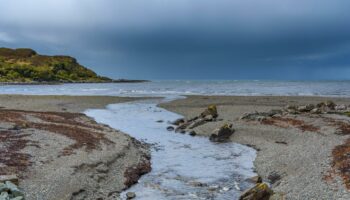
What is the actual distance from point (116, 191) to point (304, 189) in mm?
9423

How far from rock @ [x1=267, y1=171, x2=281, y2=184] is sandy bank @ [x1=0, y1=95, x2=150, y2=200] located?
300 inches

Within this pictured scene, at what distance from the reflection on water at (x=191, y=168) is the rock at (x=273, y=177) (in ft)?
3.98

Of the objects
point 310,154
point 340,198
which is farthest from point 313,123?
point 340,198

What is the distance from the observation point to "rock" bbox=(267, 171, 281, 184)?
2083 cm

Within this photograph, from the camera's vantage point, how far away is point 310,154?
23.8 m

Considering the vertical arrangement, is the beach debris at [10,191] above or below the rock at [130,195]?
above

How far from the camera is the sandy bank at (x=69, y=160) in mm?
17531

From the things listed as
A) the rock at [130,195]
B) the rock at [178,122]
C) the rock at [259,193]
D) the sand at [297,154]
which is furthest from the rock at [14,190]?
the rock at [178,122]

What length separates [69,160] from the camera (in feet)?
71.1

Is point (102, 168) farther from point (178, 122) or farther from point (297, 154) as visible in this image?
point (178, 122)

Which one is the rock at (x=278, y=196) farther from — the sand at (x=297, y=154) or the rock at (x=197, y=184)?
the rock at (x=197, y=184)

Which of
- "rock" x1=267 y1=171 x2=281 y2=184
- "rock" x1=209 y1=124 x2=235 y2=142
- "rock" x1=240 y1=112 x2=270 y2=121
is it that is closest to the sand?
"rock" x1=267 y1=171 x2=281 y2=184

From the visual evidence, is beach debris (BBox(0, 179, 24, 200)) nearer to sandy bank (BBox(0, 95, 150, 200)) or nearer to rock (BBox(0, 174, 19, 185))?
rock (BBox(0, 174, 19, 185))

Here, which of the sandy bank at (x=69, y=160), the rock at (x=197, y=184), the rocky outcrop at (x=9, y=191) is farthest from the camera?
the rock at (x=197, y=184)
